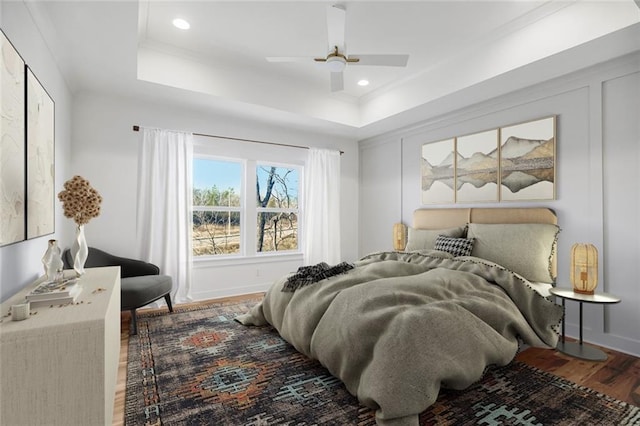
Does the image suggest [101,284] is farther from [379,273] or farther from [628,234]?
[628,234]


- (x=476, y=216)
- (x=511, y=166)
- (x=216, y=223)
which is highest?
(x=511, y=166)

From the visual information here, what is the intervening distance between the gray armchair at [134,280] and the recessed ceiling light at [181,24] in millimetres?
2356

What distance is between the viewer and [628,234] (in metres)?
2.71

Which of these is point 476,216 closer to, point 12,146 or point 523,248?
point 523,248

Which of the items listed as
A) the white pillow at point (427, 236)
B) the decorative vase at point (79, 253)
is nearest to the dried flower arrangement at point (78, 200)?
the decorative vase at point (79, 253)

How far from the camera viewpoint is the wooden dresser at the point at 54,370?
3.82 ft

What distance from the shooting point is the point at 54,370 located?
3.98 feet

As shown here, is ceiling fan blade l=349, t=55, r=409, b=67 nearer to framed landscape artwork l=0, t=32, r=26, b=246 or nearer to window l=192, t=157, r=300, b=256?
framed landscape artwork l=0, t=32, r=26, b=246

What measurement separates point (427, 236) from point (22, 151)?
376 centimetres

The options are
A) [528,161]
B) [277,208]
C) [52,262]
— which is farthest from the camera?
[277,208]

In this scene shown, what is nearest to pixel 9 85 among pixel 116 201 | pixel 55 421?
pixel 55 421

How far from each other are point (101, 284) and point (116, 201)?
204cm

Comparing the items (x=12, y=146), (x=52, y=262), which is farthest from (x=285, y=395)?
(x=12, y=146)

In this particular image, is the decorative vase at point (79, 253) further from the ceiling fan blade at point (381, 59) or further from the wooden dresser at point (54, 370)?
the ceiling fan blade at point (381, 59)
